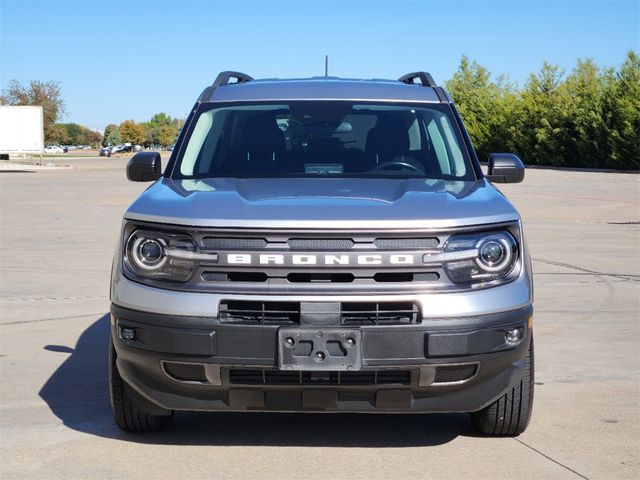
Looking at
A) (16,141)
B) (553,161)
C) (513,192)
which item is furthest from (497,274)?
(16,141)

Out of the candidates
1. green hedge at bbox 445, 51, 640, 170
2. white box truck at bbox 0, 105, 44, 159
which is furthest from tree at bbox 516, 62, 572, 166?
white box truck at bbox 0, 105, 44, 159

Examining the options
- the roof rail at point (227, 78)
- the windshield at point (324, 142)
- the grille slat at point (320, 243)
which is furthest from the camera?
the roof rail at point (227, 78)

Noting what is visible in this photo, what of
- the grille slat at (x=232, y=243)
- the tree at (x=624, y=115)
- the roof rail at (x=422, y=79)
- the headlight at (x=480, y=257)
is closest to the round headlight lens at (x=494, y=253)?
the headlight at (x=480, y=257)

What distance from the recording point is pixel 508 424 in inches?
208

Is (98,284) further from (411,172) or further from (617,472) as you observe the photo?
(617,472)

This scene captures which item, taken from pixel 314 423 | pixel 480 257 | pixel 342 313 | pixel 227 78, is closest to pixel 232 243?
pixel 342 313

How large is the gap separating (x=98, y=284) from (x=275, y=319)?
7.08 meters

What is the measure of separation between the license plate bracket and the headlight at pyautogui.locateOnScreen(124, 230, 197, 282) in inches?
21.4

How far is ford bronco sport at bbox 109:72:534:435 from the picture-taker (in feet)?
15.0

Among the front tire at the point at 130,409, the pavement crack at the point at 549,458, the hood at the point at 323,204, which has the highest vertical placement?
the hood at the point at 323,204

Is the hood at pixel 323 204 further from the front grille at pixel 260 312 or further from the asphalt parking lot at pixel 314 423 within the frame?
the asphalt parking lot at pixel 314 423

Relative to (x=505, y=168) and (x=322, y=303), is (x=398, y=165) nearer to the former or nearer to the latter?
(x=505, y=168)

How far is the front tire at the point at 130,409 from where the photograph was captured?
5.13m

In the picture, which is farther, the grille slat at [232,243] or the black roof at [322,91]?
the black roof at [322,91]
